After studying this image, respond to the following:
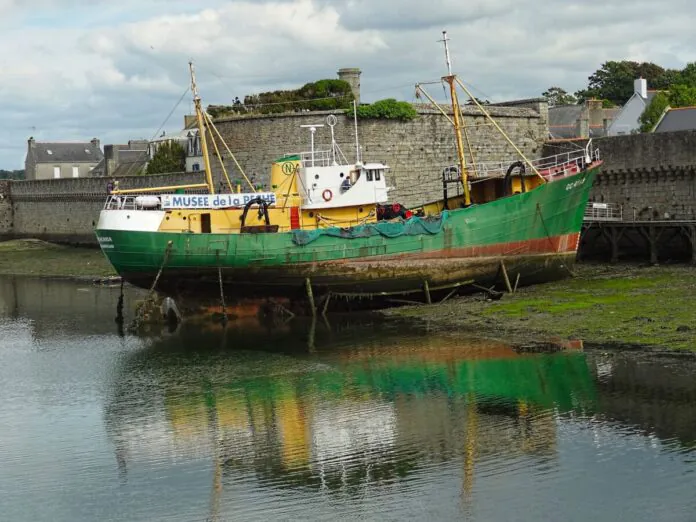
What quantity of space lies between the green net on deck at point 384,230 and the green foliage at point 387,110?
1138 centimetres

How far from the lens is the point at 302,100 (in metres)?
44.2

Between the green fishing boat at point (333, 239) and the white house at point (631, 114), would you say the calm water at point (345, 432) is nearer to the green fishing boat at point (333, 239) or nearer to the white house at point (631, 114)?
the green fishing boat at point (333, 239)

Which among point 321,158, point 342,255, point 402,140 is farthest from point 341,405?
point 402,140

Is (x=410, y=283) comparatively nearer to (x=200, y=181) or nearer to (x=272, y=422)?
(x=272, y=422)

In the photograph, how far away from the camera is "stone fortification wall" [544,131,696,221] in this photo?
36594 mm

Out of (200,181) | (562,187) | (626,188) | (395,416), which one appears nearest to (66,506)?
(395,416)

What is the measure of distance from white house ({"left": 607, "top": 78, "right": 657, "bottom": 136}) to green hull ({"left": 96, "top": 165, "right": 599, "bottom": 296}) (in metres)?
33.8

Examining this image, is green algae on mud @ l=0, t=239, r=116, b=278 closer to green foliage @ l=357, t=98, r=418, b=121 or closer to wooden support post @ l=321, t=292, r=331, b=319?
green foliage @ l=357, t=98, r=418, b=121

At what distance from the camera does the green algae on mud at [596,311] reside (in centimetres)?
2394

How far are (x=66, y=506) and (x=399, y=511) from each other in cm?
461

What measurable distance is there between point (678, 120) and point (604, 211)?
9.12 m

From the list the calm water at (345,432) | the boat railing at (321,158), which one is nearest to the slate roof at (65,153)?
the boat railing at (321,158)

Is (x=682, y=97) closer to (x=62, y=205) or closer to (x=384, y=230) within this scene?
(x=62, y=205)

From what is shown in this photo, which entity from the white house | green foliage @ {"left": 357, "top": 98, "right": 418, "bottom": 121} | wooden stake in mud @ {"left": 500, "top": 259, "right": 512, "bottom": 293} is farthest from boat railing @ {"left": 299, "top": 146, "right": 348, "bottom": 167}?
the white house
